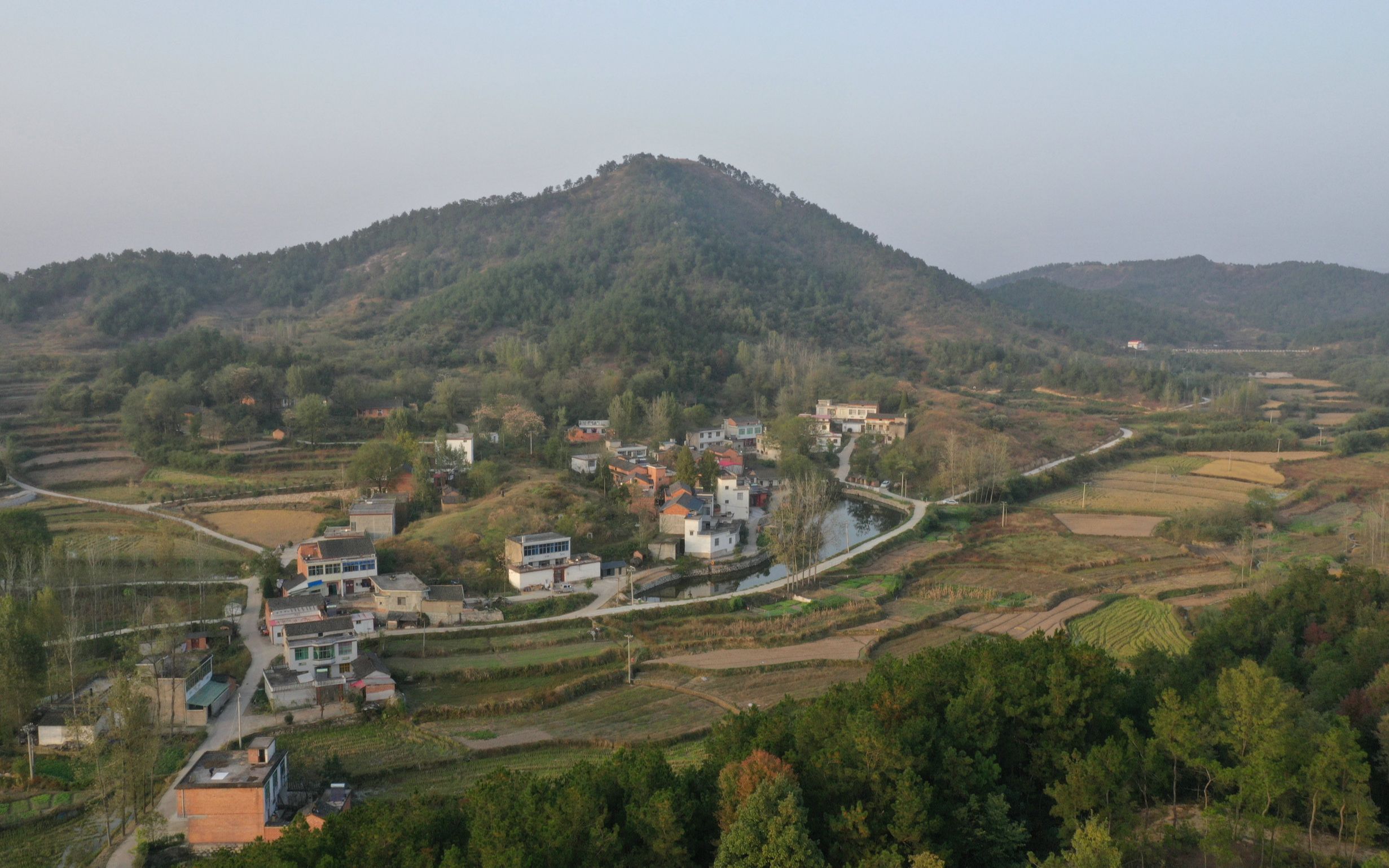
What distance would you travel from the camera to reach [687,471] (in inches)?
1194

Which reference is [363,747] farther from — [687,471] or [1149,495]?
[1149,495]

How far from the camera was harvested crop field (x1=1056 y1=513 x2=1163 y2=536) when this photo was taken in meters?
28.8

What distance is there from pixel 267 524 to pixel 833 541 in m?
17.5

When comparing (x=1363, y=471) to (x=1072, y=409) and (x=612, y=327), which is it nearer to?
(x=1072, y=409)

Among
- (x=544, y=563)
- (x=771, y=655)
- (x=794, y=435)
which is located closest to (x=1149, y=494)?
(x=794, y=435)

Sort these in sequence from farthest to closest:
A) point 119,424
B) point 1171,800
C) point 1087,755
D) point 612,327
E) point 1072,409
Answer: point 612,327 → point 1072,409 → point 119,424 → point 1171,800 → point 1087,755

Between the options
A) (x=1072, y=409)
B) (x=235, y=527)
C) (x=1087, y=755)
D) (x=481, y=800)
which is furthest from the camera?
(x=1072, y=409)

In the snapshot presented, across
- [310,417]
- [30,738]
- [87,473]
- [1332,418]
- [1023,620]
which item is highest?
[310,417]

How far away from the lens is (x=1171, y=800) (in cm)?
1137

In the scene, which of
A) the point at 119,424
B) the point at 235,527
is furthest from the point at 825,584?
the point at 119,424

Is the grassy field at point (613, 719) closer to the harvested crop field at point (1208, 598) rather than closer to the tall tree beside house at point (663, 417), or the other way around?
the harvested crop field at point (1208, 598)

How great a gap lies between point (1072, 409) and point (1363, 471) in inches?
667

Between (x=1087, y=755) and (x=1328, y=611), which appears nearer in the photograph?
(x=1087, y=755)

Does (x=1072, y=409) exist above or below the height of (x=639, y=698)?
above
